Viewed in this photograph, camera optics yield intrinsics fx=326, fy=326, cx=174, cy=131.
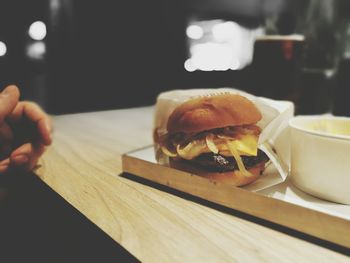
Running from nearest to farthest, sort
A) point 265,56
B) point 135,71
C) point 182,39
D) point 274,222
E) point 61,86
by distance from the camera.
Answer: point 274,222, point 265,56, point 61,86, point 135,71, point 182,39

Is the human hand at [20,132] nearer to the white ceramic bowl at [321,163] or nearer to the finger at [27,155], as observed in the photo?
the finger at [27,155]

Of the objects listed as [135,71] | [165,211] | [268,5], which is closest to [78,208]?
[165,211]

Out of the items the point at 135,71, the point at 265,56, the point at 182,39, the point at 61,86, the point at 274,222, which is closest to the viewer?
the point at 274,222

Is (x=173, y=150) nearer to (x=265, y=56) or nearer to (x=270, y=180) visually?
(x=270, y=180)

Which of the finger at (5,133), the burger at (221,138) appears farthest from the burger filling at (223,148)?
the finger at (5,133)

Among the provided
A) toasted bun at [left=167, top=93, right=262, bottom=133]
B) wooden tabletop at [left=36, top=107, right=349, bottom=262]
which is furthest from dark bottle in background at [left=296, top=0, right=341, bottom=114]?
wooden tabletop at [left=36, top=107, right=349, bottom=262]

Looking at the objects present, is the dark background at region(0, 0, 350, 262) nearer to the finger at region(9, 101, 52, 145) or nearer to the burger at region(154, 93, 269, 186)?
the finger at region(9, 101, 52, 145)
